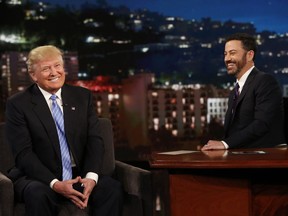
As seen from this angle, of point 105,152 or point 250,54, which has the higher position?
point 250,54

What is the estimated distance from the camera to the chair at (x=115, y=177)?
2604mm

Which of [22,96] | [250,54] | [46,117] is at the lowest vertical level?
[46,117]

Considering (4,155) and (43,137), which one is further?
(4,155)

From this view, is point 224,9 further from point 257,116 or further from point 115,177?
point 115,177

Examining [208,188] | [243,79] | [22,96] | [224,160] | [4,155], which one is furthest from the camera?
[243,79]

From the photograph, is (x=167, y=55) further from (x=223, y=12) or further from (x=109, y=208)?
(x=109, y=208)

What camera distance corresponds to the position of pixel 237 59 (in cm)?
329

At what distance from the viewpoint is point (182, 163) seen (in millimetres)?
2473

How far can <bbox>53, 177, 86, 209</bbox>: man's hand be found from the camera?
264cm

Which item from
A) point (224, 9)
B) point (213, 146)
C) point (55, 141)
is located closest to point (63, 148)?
point (55, 141)

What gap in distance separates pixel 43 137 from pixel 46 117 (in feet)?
0.34

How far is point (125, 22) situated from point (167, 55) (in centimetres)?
52

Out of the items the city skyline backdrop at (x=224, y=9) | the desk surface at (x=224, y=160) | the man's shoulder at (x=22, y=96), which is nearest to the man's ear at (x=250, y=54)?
the desk surface at (x=224, y=160)

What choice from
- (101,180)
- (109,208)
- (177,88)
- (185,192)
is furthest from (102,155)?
(177,88)
